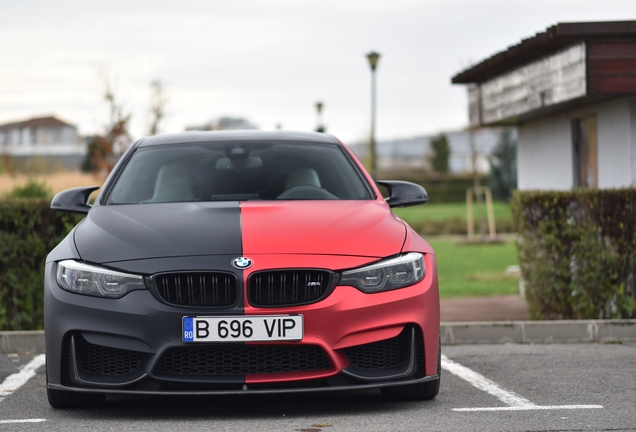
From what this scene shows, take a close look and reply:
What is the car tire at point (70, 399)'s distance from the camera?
531 centimetres

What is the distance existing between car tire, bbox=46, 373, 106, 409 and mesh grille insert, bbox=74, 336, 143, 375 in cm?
36

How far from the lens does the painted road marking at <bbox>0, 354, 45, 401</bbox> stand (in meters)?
6.16

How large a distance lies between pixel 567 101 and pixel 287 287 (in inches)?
274

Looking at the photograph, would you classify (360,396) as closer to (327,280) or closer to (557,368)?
(327,280)

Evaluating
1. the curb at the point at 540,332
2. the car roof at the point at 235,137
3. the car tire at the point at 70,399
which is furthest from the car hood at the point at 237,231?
the curb at the point at 540,332

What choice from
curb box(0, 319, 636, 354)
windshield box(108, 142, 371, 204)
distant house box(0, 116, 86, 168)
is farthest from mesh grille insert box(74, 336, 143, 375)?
distant house box(0, 116, 86, 168)

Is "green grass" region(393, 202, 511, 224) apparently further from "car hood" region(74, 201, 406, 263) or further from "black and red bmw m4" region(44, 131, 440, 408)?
"black and red bmw m4" region(44, 131, 440, 408)

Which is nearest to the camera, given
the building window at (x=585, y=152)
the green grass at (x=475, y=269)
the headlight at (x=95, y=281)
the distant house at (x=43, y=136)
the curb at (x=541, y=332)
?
the headlight at (x=95, y=281)

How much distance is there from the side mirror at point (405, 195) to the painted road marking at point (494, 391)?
1.19 metres

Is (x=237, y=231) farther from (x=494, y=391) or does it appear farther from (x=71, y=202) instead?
(x=494, y=391)

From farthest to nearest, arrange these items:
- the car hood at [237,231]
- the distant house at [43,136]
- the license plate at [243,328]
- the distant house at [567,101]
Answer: the distant house at [43,136] < the distant house at [567,101] < the car hood at [237,231] < the license plate at [243,328]

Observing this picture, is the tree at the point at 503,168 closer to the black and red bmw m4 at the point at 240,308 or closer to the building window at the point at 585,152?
the building window at the point at 585,152

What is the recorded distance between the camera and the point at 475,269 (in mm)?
18766

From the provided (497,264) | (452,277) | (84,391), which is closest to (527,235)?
(84,391)
